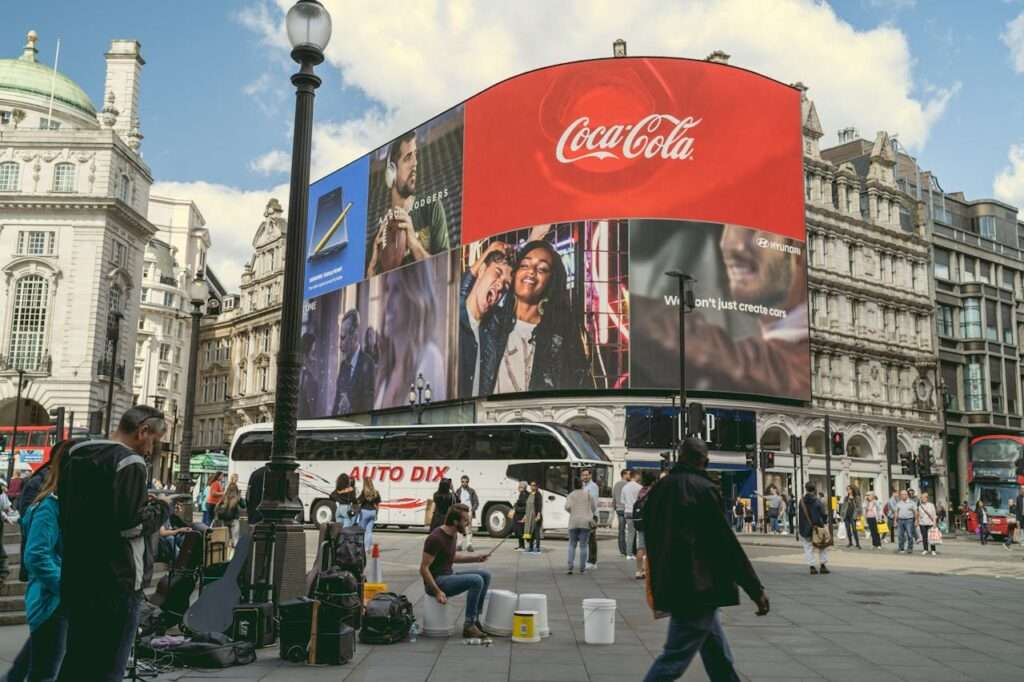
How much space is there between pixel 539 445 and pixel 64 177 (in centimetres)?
4487

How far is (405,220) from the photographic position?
52656 mm

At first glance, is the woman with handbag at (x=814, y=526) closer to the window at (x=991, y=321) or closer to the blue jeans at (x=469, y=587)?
the blue jeans at (x=469, y=587)

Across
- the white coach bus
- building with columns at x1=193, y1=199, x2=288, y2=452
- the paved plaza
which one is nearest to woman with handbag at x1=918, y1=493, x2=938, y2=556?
the paved plaza

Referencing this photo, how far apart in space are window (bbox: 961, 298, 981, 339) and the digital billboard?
18.7 meters

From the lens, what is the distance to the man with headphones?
50.2m

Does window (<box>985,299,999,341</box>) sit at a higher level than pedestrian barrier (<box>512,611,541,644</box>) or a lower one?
higher

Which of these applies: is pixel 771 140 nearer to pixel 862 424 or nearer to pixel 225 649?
pixel 862 424

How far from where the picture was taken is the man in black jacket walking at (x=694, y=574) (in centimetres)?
556

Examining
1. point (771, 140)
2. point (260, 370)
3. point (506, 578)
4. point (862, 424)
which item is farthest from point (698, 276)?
point (260, 370)

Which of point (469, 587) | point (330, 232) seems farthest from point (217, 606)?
point (330, 232)

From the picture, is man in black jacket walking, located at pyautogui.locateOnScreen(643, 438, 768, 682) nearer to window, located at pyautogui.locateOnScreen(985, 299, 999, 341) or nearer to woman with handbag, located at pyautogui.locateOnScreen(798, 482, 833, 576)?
woman with handbag, located at pyautogui.locateOnScreen(798, 482, 833, 576)

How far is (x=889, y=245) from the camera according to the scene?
179 ft

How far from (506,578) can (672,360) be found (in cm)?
2725

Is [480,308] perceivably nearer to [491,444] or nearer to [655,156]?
[655,156]
